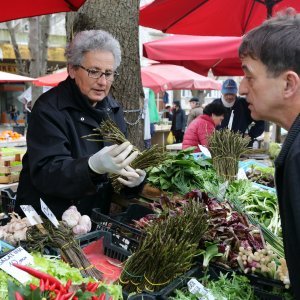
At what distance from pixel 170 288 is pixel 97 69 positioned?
132cm

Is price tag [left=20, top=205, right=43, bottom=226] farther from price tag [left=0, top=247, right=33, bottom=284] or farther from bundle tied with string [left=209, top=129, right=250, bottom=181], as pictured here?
bundle tied with string [left=209, top=129, right=250, bottom=181]

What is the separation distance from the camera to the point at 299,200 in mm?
1279

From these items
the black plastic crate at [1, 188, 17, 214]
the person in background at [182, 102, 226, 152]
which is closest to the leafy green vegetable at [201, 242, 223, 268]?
the black plastic crate at [1, 188, 17, 214]

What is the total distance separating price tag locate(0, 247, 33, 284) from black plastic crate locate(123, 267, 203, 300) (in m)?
0.43

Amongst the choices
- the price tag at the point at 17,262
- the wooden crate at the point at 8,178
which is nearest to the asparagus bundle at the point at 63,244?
the price tag at the point at 17,262

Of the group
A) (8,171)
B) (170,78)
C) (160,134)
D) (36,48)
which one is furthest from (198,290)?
(160,134)

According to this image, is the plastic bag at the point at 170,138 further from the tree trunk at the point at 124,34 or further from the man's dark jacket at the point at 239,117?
the tree trunk at the point at 124,34

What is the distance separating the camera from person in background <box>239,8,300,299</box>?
4.33 ft

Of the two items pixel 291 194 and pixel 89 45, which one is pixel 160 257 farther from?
pixel 89 45

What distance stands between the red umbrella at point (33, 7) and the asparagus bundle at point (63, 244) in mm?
1816

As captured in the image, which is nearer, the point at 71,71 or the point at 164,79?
the point at 71,71

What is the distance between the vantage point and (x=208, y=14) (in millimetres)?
5391

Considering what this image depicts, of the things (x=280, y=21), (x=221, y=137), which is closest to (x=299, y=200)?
(x=280, y=21)

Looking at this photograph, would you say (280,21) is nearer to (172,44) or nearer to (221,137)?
(221,137)
